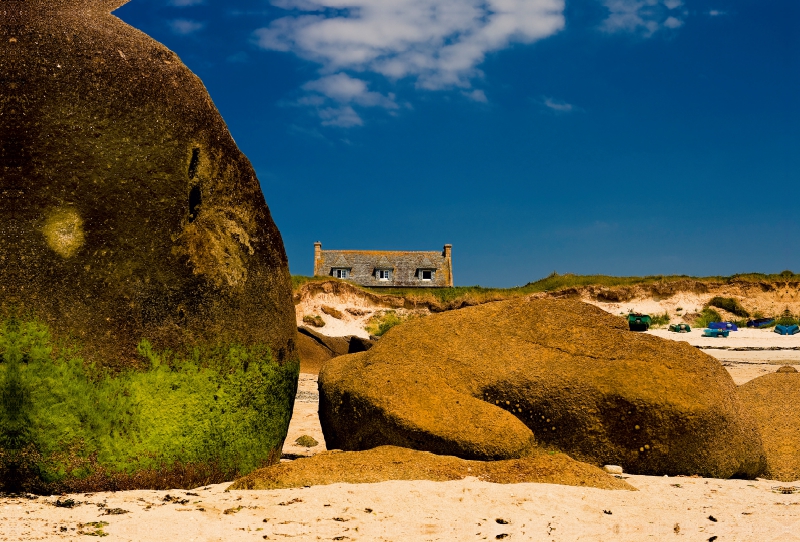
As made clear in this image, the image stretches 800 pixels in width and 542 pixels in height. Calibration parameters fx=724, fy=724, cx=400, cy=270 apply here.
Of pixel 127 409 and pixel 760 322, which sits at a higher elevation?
pixel 760 322

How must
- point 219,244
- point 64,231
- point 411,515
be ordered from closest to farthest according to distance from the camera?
point 411,515 → point 64,231 → point 219,244

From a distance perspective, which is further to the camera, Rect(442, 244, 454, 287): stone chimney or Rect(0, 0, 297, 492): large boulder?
Rect(442, 244, 454, 287): stone chimney

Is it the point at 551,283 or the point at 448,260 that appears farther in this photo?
the point at 448,260

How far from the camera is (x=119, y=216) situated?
4.88m

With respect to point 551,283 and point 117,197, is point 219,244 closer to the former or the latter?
point 117,197

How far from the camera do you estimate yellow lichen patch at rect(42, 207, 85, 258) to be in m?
4.70

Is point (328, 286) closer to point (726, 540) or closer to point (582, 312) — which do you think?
point (582, 312)

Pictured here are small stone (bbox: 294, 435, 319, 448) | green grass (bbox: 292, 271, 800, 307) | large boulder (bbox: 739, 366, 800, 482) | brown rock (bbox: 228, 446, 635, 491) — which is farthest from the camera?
green grass (bbox: 292, 271, 800, 307)

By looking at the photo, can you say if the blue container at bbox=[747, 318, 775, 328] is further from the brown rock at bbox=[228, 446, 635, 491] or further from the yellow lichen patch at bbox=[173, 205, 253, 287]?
the yellow lichen patch at bbox=[173, 205, 253, 287]

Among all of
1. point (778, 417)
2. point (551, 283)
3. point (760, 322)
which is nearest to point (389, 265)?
point (551, 283)

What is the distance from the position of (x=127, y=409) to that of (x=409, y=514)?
202 cm

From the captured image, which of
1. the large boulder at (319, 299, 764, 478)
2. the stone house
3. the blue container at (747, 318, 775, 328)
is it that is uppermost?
the stone house

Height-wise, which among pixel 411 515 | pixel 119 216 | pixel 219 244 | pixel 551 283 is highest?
pixel 551 283

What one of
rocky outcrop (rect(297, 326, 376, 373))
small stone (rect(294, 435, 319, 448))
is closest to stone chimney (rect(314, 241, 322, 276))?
rocky outcrop (rect(297, 326, 376, 373))
